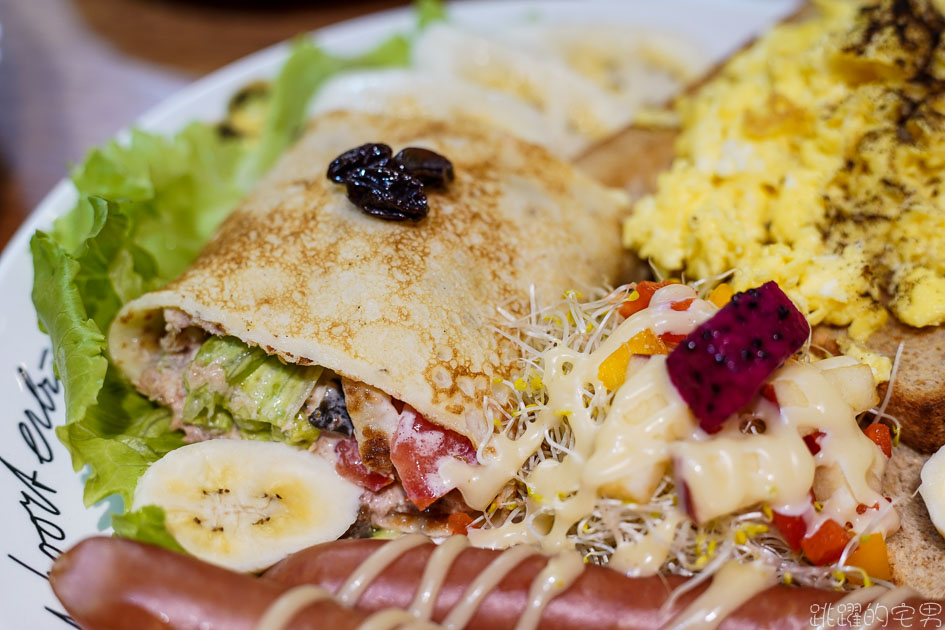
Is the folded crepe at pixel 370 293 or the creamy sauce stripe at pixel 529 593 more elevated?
the folded crepe at pixel 370 293

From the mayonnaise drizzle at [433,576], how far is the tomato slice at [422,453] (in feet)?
0.67

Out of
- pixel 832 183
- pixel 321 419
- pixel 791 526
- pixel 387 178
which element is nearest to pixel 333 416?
pixel 321 419

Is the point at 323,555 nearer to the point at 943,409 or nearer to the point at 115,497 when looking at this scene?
the point at 115,497

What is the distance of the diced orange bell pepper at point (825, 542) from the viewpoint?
6.22ft

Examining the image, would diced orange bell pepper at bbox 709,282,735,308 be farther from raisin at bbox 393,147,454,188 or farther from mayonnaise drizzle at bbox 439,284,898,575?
raisin at bbox 393,147,454,188

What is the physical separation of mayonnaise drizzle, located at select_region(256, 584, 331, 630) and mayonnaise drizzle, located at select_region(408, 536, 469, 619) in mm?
221

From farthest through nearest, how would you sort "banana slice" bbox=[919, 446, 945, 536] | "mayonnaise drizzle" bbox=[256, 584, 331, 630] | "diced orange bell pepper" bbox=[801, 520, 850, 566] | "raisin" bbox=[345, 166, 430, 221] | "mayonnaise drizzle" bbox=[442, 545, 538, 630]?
1. "raisin" bbox=[345, 166, 430, 221]
2. "banana slice" bbox=[919, 446, 945, 536]
3. "diced orange bell pepper" bbox=[801, 520, 850, 566]
4. "mayonnaise drizzle" bbox=[442, 545, 538, 630]
5. "mayonnaise drizzle" bbox=[256, 584, 331, 630]

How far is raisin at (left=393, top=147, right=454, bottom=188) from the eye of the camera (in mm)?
2428

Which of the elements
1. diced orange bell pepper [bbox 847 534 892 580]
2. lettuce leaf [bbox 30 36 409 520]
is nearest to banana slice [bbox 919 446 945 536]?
diced orange bell pepper [bbox 847 534 892 580]

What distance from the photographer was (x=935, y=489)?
2066 mm

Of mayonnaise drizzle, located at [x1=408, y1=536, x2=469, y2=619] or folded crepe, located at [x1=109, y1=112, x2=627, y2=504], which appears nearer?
mayonnaise drizzle, located at [x1=408, y1=536, x2=469, y2=619]

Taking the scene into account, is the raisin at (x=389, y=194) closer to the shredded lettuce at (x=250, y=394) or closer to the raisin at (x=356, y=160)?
the raisin at (x=356, y=160)

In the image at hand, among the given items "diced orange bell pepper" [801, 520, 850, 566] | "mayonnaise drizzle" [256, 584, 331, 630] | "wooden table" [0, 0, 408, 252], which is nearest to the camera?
"mayonnaise drizzle" [256, 584, 331, 630]

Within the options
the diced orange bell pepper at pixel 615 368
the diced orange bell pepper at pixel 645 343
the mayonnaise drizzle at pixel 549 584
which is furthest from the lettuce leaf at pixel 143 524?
the diced orange bell pepper at pixel 645 343
